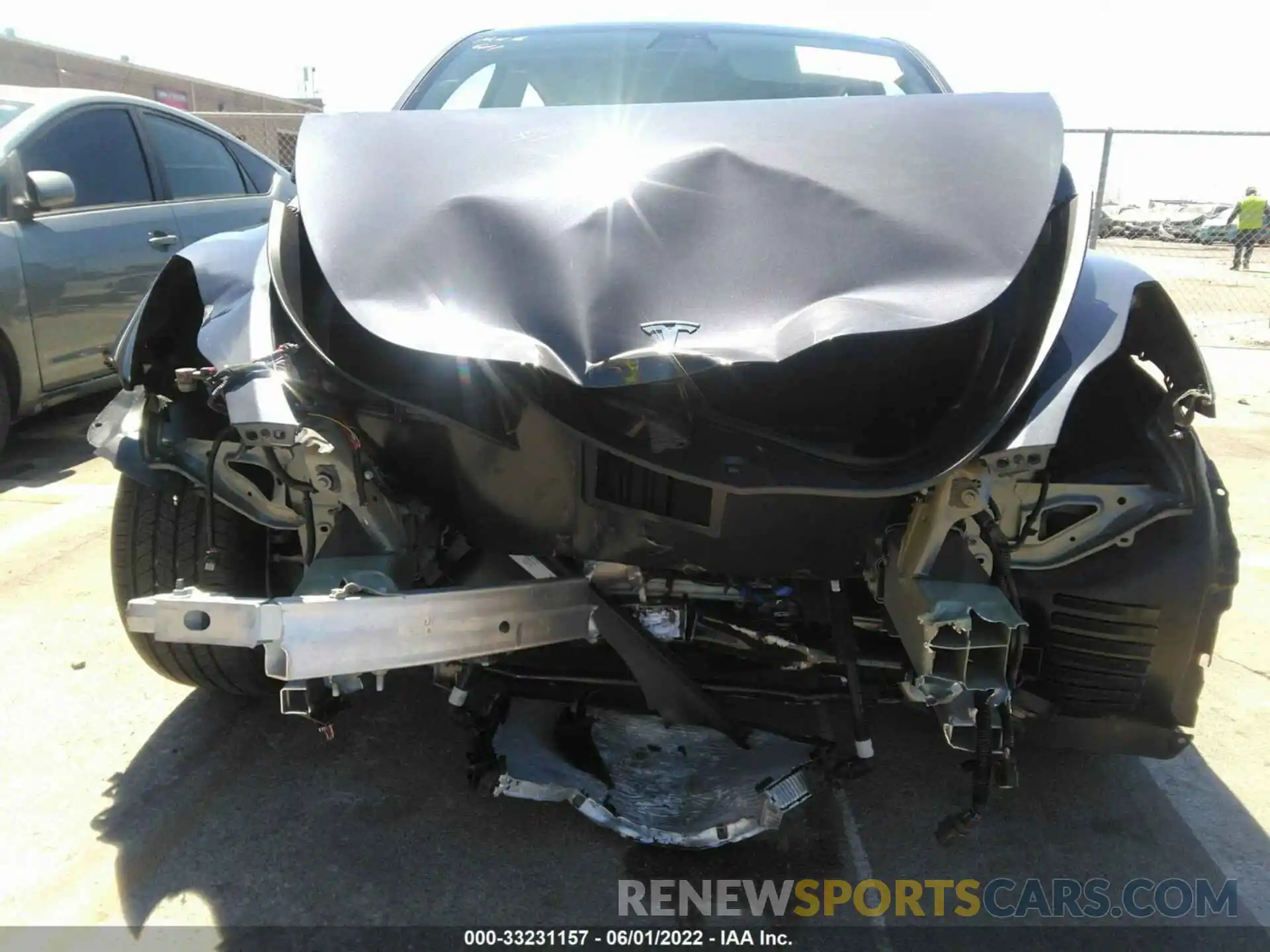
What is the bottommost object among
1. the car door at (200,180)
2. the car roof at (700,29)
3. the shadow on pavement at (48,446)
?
the shadow on pavement at (48,446)

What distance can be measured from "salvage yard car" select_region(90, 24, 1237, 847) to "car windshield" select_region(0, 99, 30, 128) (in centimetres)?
341

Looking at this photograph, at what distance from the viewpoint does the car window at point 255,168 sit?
19.7ft

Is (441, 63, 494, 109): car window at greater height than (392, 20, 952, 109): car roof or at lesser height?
lesser

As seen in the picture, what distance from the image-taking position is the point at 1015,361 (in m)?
1.69

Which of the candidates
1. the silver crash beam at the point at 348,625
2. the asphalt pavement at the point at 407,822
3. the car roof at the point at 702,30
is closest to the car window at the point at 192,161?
the car roof at the point at 702,30

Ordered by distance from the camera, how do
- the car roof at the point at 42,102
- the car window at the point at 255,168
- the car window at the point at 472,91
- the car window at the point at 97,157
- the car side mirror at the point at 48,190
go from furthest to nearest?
the car window at the point at 255,168
the car window at the point at 97,157
the car roof at the point at 42,102
the car side mirror at the point at 48,190
the car window at the point at 472,91

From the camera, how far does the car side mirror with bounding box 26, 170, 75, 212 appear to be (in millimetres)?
4217

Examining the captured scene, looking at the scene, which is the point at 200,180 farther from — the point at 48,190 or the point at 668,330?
the point at 668,330

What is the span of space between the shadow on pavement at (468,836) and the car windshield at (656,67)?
2133 millimetres

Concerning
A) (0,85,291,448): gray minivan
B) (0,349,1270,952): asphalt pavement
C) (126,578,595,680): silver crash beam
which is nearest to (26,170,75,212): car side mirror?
(0,85,291,448): gray minivan

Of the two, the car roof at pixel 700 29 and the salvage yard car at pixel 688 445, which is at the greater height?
the car roof at pixel 700 29

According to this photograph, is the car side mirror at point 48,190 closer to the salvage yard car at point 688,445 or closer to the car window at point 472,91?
the car window at point 472,91

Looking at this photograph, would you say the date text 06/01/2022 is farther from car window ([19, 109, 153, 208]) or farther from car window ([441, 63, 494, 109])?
car window ([19, 109, 153, 208])

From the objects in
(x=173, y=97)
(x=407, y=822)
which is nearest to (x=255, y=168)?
(x=407, y=822)
